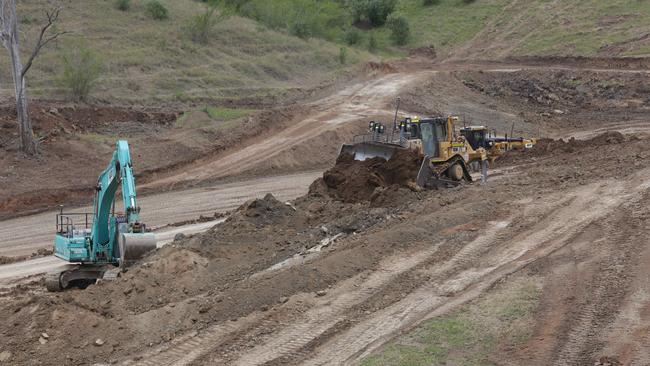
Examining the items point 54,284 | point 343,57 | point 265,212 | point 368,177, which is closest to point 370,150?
point 368,177

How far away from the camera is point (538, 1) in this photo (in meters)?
65.1

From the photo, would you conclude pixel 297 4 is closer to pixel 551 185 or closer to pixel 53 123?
pixel 53 123

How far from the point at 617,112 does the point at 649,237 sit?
27344 mm

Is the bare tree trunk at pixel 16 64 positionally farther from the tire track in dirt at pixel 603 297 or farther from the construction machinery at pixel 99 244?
the tire track in dirt at pixel 603 297

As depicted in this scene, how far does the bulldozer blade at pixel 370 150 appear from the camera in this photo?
24666 millimetres

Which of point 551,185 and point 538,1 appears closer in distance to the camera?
point 551,185

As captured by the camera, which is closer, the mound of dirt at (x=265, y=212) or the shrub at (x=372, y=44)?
the mound of dirt at (x=265, y=212)

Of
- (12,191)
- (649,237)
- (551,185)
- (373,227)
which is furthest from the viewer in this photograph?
(12,191)

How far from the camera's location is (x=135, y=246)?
17.1 m

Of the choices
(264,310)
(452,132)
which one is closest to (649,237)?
(264,310)

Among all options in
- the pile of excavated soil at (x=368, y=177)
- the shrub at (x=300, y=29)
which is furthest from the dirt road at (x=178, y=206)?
the shrub at (x=300, y=29)

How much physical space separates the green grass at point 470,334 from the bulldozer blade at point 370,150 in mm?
9847

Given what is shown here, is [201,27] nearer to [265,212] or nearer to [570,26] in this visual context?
[570,26]

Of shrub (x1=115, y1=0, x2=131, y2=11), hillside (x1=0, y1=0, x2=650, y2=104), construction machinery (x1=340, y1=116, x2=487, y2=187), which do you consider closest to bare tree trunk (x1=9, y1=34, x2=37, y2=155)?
hillside (x1=0, y1=0, x2=650, y2=104)
